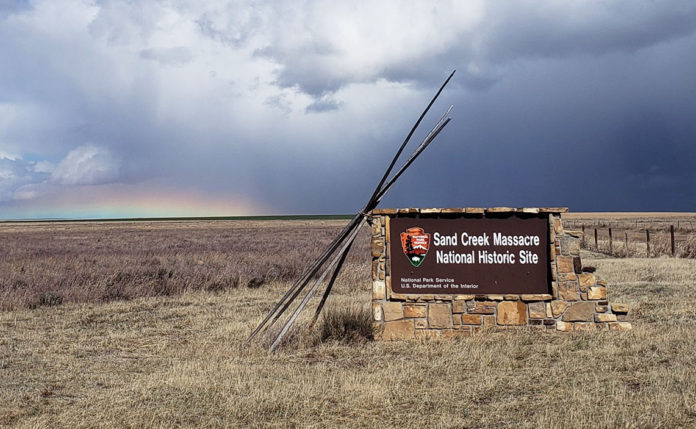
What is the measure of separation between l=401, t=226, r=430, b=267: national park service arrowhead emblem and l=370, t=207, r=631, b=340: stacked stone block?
1.99 ft

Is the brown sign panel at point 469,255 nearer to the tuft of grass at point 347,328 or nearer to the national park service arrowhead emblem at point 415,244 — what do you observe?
the national park service arrowhead emblem at point 415,244

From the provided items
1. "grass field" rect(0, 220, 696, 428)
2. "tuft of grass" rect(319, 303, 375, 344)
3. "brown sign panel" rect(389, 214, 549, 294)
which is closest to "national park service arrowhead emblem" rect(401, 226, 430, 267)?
"brown sign panel" rect(389, 214, 549, 294)

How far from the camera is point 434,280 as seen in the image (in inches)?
442

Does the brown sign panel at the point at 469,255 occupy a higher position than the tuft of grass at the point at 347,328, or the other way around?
the brown sign panel at the point at 469,255

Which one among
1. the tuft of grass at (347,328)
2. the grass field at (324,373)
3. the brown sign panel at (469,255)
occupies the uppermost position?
the brown sign panel at (469,255)

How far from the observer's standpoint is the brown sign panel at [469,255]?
439 inches

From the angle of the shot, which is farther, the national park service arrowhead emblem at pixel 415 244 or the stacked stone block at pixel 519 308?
the national park service arrowhead emblem at pixel 415 244

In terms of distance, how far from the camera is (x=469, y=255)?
1124 centimetres

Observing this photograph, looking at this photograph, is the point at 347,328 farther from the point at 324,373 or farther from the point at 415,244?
the point at 324,373

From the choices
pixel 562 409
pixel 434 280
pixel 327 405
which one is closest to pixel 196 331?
pixel 434 280

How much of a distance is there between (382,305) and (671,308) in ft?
21.5

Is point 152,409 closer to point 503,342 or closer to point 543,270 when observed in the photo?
point 503,342

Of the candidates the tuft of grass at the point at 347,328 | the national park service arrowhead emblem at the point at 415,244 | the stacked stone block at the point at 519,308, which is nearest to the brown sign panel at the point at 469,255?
the national park service arrowhead emblem at the point at 415,244

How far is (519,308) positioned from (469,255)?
1.27 m
